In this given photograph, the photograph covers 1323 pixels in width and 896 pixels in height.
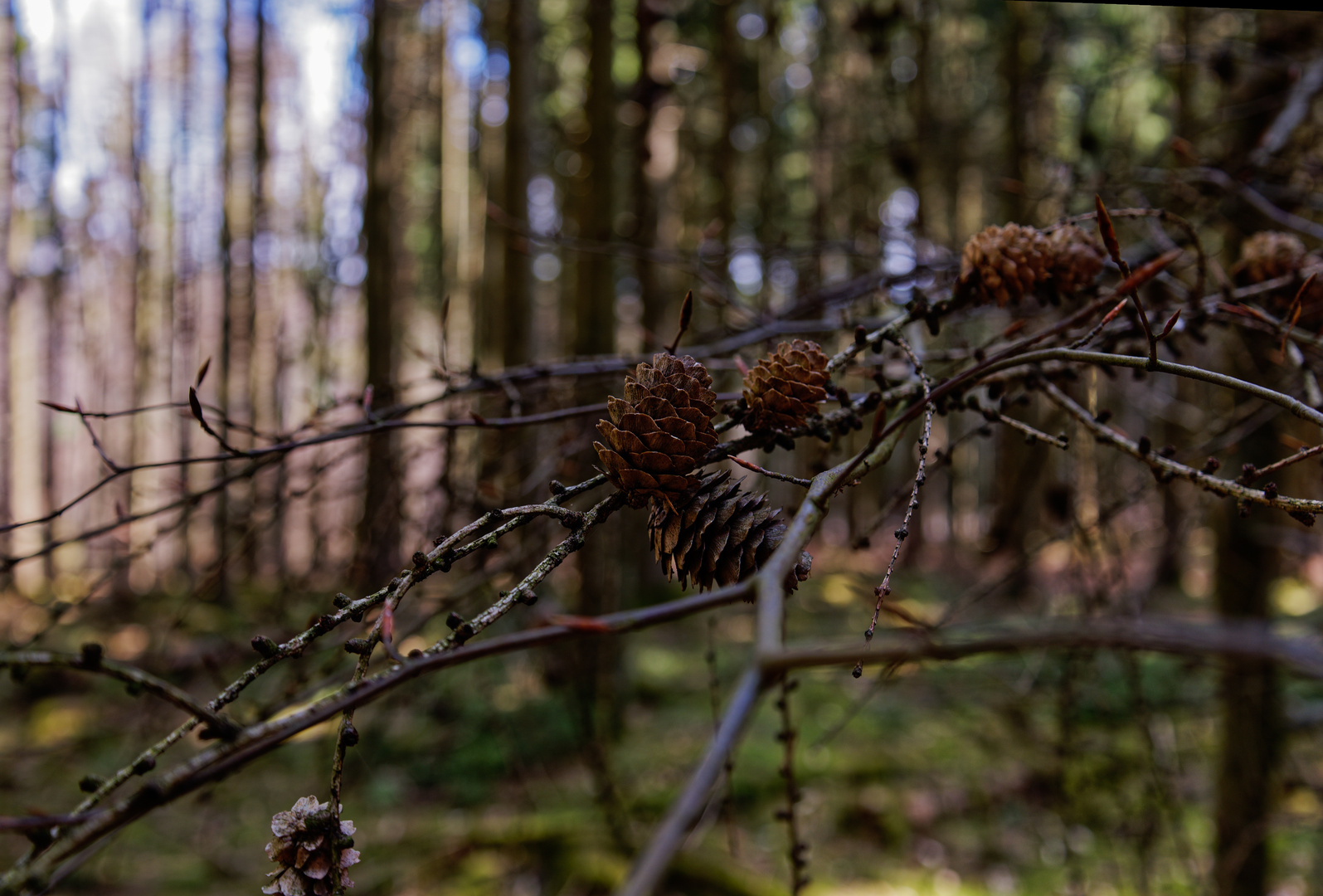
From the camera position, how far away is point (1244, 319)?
3.79 ft

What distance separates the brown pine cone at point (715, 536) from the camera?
77cm

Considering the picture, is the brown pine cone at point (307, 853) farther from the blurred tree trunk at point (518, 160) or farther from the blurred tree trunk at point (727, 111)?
the blurred tree trunk at point (727, 111)

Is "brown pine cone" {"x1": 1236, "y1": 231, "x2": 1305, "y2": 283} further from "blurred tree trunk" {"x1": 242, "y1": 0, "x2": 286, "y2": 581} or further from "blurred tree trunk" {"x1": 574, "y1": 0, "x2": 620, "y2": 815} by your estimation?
"blurred tree trunk" {"x1": 242, "y1": 0, "x2": 286, "y2": 581}

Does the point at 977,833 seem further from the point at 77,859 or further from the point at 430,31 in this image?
the point at 430,31

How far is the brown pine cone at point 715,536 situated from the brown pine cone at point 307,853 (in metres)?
0.41

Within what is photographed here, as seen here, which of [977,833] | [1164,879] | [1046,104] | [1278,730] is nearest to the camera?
[1278,730]

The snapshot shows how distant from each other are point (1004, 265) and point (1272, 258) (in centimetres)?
62

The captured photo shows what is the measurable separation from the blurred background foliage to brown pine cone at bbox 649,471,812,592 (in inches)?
10.7

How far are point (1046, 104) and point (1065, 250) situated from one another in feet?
37.3

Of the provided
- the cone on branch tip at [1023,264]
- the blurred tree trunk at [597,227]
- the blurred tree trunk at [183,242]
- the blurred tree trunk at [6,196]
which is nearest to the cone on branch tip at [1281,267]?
the cone on branch tip at [1023,264]

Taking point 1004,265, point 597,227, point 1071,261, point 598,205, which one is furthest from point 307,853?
point 598,205

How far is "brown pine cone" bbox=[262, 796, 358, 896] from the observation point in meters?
0.67

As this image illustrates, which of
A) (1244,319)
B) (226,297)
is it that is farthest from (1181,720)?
(226,297)

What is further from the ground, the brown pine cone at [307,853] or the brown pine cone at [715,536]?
the brown pine cone at [715,536]
